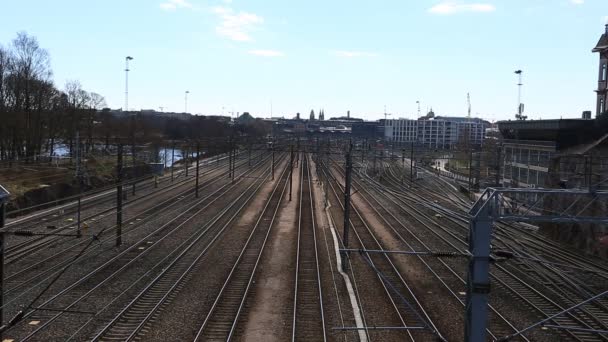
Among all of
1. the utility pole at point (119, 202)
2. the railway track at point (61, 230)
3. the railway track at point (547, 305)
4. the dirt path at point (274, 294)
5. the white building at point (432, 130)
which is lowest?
the dirt path at point (274, 294)

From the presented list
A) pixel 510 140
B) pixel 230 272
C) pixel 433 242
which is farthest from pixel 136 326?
pixel 510 140

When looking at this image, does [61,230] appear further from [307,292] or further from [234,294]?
[307,292]

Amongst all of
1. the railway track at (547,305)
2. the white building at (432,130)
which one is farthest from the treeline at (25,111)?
the white building at (432,130)

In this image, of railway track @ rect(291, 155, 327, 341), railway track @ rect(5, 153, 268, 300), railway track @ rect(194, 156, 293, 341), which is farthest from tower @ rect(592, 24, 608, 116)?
railway track @ rect(5, 153, 268, 300)

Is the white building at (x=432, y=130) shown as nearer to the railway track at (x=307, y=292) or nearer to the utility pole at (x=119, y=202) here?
the railway track at (x=307, y=292)

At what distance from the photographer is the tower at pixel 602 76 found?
38.2 meters

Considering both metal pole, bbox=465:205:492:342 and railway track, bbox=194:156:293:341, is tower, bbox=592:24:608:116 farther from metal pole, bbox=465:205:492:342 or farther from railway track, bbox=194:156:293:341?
metal pole, bbox=465:205:492:342

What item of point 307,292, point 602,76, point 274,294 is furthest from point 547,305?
point 602,76

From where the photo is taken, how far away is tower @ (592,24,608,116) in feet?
125

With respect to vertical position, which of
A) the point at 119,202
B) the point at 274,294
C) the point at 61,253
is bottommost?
the point at 274,294

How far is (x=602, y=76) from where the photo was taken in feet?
129

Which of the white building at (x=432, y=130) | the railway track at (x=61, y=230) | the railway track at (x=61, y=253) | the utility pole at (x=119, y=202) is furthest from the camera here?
the white building at (x=432, y=130)

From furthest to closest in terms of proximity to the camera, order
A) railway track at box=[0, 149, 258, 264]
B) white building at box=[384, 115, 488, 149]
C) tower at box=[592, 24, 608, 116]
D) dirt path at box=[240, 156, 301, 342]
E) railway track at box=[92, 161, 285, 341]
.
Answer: white building at box=[384, 115, 488, 149]
tower at box=[592, 24, 608, 116]
railway track at box=[0, 149, 258, 264]
dirt path at box=[240, 156, 301, 342]
railway track at box=[92, 161, 285, 341]

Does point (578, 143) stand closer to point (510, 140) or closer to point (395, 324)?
point (510, 140)
